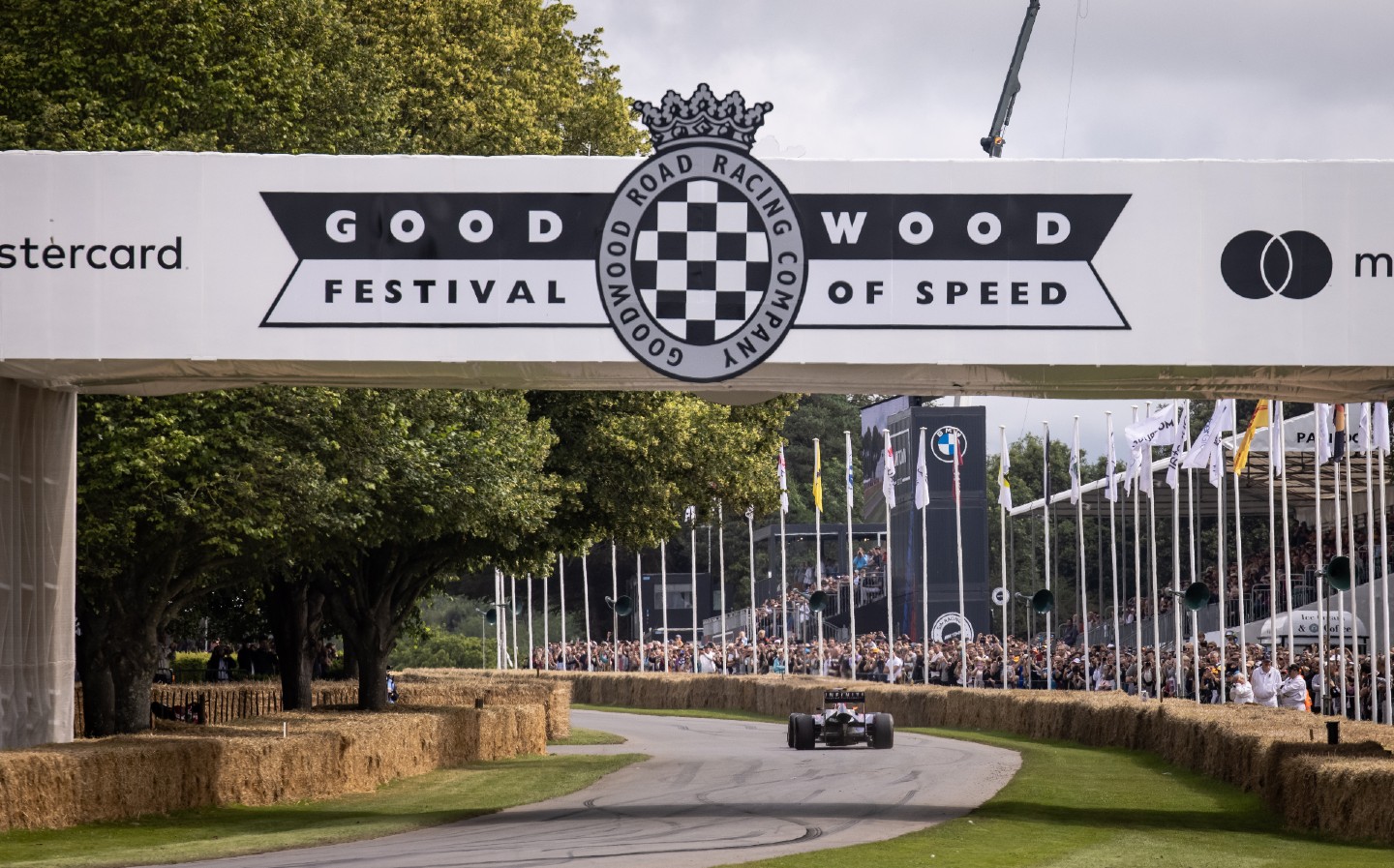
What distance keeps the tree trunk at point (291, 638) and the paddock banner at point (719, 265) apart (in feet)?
59.7

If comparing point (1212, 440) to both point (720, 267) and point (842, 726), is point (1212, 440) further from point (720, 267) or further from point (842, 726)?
point (720, 267)

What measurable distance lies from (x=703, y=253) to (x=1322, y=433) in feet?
73.7

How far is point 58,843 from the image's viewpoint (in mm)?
16203

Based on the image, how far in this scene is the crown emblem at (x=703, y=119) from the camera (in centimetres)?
1702

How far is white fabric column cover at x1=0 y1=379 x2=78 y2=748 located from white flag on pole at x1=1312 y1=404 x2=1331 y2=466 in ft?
76.3

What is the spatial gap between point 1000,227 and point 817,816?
6526 mm

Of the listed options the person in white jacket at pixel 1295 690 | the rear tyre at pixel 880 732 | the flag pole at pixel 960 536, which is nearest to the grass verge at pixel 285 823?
the rear tyre at pixel 880 732

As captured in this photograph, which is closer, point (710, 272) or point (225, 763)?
point (710, 272)

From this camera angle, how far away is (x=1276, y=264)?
56.2ft

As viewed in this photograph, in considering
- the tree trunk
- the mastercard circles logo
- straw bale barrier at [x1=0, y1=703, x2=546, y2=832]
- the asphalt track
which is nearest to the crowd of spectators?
the asphalt track

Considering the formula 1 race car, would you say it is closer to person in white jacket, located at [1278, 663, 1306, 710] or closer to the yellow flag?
person in white jacket, located at [1278, 663, 1306, 710]


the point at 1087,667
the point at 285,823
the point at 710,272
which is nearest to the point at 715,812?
the point at 285,823

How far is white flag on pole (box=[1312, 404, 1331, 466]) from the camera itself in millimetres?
34938

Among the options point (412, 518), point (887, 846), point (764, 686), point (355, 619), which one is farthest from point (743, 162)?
point (764, 686)
